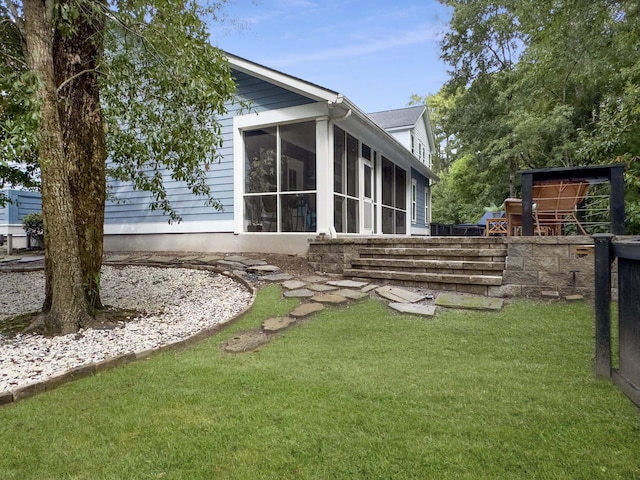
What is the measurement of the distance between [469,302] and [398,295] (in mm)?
821

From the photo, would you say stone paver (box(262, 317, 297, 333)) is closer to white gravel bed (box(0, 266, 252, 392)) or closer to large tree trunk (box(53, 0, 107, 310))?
white gravel bed (box(0, 266, 252, 392))

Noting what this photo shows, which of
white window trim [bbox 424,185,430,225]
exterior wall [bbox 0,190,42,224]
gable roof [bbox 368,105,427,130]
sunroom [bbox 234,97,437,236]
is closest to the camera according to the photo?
sunroom [bbox 234,97,437,236]

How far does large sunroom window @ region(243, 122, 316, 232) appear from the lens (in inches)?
287

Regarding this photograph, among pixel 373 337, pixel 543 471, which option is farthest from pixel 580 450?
pixel 373 337

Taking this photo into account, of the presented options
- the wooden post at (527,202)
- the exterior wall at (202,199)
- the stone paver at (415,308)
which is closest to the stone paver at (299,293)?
the stone paver at (415,308)

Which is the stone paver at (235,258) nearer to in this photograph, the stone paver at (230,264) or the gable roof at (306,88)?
the stone paver at (230,264)

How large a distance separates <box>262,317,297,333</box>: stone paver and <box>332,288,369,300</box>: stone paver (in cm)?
100

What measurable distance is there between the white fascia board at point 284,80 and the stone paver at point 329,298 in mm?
3495

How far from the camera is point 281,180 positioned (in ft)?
24.3

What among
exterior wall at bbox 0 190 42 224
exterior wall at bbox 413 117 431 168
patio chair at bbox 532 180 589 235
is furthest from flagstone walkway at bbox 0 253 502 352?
exterior wall at bbox 413 117 431 168

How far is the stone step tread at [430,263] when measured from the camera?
4.93 m

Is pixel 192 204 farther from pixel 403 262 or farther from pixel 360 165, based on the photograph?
pixel 403 262

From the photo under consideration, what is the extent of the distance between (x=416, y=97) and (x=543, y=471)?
34.1 metres

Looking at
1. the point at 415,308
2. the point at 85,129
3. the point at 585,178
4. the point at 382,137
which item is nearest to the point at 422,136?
the point at 382,137
